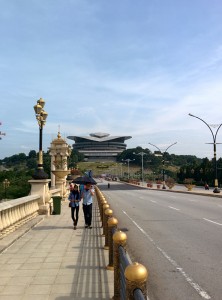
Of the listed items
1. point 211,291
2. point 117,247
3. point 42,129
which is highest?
point 42,129

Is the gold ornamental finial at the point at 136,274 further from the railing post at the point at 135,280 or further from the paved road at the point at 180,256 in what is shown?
the paved road at the point at 180,256

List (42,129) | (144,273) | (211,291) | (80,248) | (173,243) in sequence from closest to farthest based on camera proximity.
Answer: (144,273)
(211,291)
(80,248)
(173,243)
(42,129)

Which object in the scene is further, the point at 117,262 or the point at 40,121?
the point at 40,121

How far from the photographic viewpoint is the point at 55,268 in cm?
754

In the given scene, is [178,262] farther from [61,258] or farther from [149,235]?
[149,235]

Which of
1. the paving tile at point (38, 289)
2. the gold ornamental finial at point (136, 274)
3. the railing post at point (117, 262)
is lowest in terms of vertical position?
the paving tile at point (38, 289)

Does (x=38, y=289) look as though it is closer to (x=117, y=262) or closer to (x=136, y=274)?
(x=117, y=262)

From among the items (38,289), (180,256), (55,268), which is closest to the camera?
(38,289)

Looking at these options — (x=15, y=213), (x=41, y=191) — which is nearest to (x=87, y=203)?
(x=15, y=213)

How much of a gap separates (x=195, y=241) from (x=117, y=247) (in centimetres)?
605

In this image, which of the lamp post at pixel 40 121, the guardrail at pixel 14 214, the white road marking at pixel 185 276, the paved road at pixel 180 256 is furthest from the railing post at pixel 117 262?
the lamp post at pixel 40 121

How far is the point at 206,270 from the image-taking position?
7.61 meters

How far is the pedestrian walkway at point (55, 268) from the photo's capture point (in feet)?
19.4

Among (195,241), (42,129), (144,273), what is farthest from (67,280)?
(42,129)
